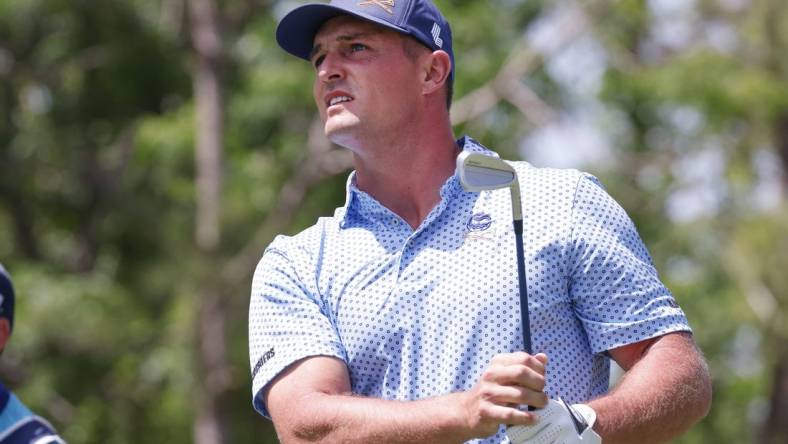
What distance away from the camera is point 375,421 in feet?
10.9

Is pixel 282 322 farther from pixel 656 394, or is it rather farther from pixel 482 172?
pixel 656 394

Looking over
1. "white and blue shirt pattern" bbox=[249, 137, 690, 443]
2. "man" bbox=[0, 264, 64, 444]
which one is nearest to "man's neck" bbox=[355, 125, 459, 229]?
"white and blue shirt pattern" bbox=[249, 137, 690, 443]

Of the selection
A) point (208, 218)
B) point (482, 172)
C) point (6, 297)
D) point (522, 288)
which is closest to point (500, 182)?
point (482, 172)

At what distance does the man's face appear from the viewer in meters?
3.86

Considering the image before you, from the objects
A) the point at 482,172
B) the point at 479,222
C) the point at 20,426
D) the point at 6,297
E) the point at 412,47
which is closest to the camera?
the point at 482,172

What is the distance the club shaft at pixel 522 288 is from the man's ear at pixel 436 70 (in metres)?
0.72

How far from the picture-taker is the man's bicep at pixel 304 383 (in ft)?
11.6

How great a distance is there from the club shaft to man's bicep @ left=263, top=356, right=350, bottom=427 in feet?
1.50

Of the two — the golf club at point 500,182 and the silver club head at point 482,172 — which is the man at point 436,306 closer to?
the golf club at point 500,182

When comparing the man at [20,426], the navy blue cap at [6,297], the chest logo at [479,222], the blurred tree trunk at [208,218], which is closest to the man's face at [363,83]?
the chest logo at [479,222]

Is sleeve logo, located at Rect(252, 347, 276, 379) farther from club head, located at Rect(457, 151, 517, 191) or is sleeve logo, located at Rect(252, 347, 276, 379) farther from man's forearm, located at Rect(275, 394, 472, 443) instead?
club head, located at Rect(457, 151, 517, 191)

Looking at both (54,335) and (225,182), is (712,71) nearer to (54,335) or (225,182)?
(225,182)

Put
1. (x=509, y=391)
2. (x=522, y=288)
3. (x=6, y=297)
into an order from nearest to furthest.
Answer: (x=509, y=391) < (x=522, y=288) < (x=6, y=297)

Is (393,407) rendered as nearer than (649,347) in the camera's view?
Yes
